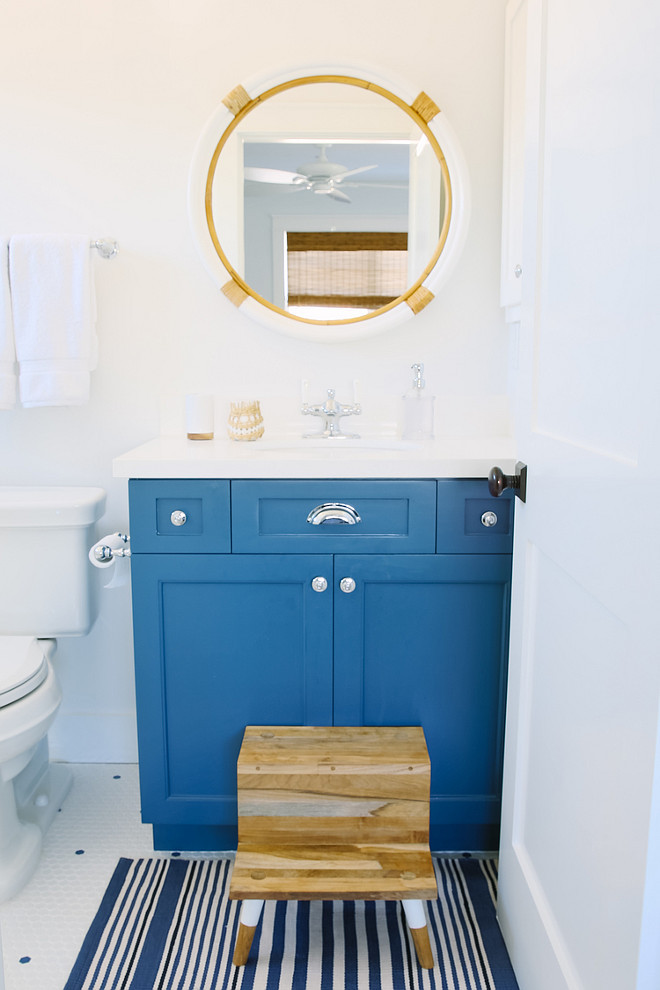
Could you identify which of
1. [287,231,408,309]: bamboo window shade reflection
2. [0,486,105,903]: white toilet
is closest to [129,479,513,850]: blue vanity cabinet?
[0,486,105,903]: white toilet

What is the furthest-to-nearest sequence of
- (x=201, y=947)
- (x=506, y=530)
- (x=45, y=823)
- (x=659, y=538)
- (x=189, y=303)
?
(x=189, y=303) → (x=45, y=823) → (x=506, y=530) → (x=201, y=947) → (x=659, y=538)

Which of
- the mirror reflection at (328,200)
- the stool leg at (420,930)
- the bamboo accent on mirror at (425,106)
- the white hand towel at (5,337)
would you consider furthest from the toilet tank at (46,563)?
the bamboo accent on mirror at (425,106)

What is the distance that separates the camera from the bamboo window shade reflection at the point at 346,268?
2.00 metres

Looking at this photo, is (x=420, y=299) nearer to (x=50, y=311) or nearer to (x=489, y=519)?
(x=489, y=519)

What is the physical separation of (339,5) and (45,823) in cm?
215

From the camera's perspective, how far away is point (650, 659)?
2.66 feet

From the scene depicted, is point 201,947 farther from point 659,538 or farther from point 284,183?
point 284,183

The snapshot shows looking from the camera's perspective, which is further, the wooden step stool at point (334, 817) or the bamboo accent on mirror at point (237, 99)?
the bamboo accent on mirror at point (237, 99)

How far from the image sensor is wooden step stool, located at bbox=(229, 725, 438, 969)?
1.47m

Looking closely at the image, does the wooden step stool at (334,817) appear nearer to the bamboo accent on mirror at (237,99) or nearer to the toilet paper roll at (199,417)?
the toilet paper roll at (199,417)

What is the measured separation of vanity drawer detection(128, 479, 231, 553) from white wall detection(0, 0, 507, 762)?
1.69ft

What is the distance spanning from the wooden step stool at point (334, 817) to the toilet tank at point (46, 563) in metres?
0.62

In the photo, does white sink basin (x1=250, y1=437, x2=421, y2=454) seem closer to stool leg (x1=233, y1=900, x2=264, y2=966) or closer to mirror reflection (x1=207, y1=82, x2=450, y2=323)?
mirror reflection (x1=207, y1=82, x2=450, y2=323)

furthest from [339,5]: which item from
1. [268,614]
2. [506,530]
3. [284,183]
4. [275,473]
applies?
[268,614]
